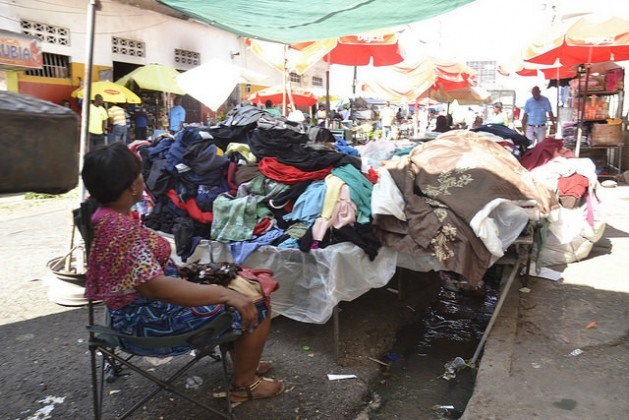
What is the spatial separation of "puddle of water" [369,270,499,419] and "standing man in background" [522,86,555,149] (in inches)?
287

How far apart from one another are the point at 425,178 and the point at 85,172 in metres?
2.42

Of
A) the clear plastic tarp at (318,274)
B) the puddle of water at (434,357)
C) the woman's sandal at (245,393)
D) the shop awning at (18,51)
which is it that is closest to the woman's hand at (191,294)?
the woman's sandal at (245,393)

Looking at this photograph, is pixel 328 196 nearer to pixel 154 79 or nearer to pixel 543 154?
pixel 543 154

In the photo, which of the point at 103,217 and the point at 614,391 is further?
the point at 614,391

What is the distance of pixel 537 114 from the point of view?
10609 mm

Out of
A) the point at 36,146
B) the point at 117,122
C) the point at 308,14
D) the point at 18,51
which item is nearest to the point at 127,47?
the point at 117,122

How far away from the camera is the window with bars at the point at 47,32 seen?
11203mm

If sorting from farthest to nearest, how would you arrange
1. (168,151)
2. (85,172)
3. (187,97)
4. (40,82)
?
(187,97)
(40,82)
(168,151)
(85,172)

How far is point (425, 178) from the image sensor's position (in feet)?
11.8

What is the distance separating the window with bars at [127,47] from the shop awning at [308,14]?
9795 millimetres

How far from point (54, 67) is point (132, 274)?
40.0 ft

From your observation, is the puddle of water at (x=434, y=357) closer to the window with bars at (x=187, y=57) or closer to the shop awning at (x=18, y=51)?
the shop awning at (x=18, y=51)

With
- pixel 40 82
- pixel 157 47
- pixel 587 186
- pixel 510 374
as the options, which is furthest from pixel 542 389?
pixel 157 47

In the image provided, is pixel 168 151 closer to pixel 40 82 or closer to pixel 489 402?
pixel 489 402
